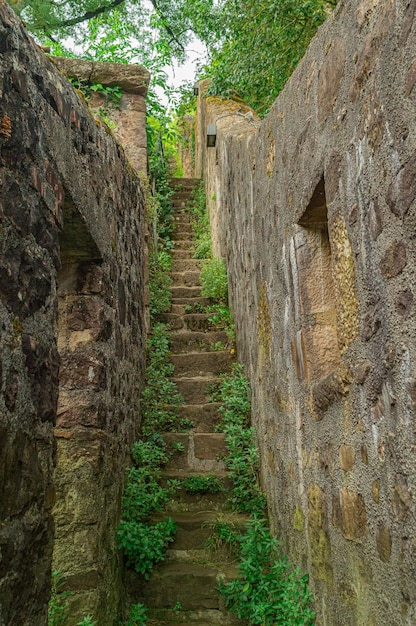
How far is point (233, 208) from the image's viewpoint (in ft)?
18.4

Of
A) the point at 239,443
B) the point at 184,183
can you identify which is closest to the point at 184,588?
the point at 239,443

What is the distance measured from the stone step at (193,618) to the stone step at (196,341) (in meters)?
2.70

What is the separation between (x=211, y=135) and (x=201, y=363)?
132 inches

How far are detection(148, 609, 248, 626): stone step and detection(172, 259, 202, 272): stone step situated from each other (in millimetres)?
4484

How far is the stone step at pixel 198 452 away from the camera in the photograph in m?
4.37

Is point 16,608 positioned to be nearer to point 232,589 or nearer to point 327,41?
point 232,589

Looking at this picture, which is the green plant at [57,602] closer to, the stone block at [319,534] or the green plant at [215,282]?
the stone block at [319,534]

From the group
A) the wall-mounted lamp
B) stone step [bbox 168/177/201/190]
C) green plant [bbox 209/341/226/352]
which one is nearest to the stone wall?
A: green plant [bbox 209/341/226/352]

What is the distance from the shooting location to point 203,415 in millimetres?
4781

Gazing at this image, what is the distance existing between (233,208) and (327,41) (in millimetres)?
3334

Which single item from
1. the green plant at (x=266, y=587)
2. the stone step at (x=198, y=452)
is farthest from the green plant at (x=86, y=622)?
the stone step at (x=198, y=452)

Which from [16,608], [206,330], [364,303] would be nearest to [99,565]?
[16,608]

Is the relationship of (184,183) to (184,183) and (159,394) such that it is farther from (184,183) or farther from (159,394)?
(159,394)

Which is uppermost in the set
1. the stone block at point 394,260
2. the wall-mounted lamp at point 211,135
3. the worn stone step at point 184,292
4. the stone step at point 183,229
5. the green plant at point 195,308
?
the wall-mounted lamp at point 211,135
